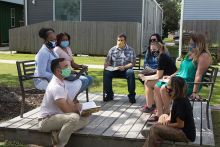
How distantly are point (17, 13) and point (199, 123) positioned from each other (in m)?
27.8

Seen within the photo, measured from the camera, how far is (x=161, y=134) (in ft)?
15.4

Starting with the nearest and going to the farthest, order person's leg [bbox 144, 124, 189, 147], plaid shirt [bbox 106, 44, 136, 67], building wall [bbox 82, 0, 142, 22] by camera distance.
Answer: person's leg [bbox 144, 124, 189, 147] → plaid shirt [bbox 106, 44, 136, 67] → building wall [bbox 82, 0, 142, 22]

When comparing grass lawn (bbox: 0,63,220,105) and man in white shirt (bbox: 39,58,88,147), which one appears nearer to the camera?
man in white shirt (bbox: 39,58,88,147)

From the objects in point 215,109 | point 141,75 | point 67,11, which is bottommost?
point 215,109

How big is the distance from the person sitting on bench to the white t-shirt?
49.0 inches

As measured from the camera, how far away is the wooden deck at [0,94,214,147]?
Answer: 509 cm

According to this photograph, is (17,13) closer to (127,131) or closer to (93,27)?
(93,27)

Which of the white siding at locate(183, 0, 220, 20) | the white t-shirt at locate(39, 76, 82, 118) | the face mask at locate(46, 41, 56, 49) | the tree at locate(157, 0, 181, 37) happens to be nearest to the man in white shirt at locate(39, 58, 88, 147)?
the white t-shirt at locate(39, 76, 82, 118)

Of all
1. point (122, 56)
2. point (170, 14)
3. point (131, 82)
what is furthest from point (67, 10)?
point (170, 14)

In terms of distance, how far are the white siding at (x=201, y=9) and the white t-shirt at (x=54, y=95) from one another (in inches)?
605

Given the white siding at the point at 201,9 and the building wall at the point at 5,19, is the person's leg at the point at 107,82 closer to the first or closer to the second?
the white siding at the point at 201,9

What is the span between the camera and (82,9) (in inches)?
888

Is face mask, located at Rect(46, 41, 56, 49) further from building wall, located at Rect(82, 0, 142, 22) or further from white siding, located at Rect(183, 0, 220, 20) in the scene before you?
building wall, located at Rect(82, 0, 142, 22)

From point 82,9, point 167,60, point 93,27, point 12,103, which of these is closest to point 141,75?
point 167,60
